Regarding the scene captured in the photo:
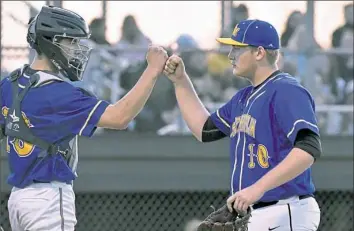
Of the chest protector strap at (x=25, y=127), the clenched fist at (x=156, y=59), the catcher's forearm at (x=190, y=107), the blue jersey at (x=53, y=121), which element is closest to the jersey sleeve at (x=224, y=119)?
the catcher's forearm at (x=190, y=107)

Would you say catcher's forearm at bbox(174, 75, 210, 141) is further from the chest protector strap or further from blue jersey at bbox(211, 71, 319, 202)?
the chest protector strap

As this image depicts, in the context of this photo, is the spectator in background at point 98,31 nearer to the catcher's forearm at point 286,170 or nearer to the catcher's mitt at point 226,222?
the catcher's mitt at point 226,222

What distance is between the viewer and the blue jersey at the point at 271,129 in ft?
15.3

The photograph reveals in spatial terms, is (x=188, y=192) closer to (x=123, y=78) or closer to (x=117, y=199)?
(x=117, y=199)

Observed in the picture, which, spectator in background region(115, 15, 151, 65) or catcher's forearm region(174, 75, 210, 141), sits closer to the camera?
catcher's forearm region(174, 75, 210, 141)

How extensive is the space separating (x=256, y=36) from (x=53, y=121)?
117 cm

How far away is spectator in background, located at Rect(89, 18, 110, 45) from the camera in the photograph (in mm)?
8188

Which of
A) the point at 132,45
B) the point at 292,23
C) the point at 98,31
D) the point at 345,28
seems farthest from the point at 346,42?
the point at 98,31

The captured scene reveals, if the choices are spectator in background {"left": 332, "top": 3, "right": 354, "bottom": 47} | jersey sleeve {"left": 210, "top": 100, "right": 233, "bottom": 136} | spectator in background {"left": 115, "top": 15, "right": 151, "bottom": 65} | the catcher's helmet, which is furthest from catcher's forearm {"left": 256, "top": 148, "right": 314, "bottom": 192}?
spectator in background {"left": 332, "top": 3, "right": 354, "bottom": 47}

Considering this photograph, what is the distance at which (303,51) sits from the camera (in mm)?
8406

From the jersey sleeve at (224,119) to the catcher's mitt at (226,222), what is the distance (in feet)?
2.28

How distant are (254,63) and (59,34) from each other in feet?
3.42

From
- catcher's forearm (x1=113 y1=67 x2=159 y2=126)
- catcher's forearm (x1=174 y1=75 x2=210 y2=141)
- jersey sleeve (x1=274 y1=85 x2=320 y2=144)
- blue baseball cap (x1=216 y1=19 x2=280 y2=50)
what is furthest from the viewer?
catcher's forearm (x1=174 y1=75 x2=210 y2=141)

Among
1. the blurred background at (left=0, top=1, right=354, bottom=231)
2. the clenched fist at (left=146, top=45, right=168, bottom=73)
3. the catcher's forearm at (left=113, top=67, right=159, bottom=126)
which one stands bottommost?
the blurred background at (left=0, top=1, right=354, bottom=231)
